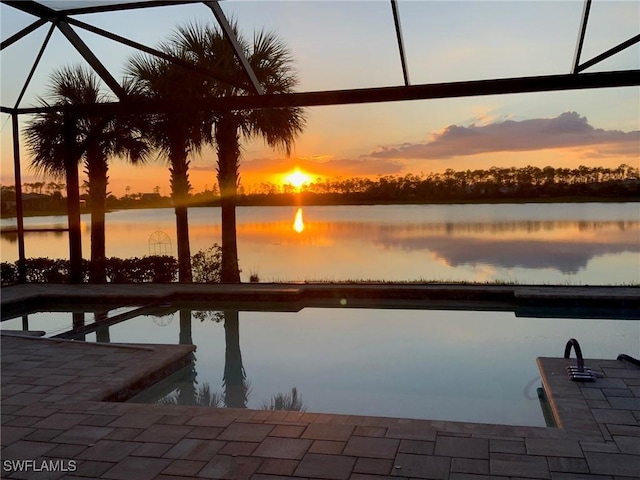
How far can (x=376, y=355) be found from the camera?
19.9 feet

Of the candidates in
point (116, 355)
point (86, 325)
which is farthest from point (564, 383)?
point (86, 325)

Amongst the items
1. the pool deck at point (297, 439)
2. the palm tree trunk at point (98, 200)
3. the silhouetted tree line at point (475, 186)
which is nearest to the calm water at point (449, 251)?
the silhouetted tree line at point (475, 186)

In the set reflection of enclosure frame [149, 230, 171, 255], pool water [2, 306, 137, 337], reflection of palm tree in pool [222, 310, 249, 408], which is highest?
reflection of enclosure frame [149, 230, 171, 255]

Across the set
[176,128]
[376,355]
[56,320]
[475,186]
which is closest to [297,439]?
[376,355]

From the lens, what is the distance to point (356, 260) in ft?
61.9

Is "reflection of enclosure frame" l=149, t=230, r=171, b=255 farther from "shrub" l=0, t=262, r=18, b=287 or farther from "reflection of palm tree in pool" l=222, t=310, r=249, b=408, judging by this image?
"reflection of palm tree in pool" l=222, t=310, r=249, b=408

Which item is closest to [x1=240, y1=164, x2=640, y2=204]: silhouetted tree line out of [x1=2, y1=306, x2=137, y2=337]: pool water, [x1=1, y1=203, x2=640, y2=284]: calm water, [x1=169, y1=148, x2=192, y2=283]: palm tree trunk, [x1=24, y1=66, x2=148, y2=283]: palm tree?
[x1=1, y1=203, x2=640, y2=284]: calm water

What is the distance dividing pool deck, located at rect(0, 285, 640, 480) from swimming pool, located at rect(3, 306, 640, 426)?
562 mm

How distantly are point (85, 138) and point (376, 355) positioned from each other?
894cm

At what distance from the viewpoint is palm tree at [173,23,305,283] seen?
11.4 m

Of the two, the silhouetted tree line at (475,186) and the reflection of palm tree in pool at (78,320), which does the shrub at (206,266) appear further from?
the silhouetted tree line at (475,186)

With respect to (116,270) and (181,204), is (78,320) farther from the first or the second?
(181,204)

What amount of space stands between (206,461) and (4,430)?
1.43 m

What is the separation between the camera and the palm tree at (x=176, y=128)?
11.5 m
